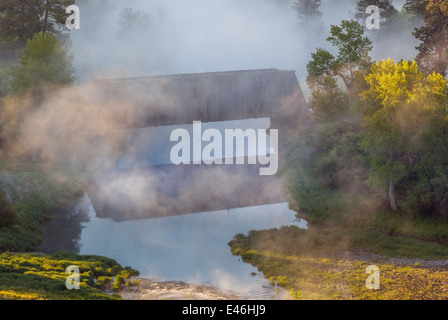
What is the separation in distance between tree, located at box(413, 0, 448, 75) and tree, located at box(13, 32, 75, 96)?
1270 inches

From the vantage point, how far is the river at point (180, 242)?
22.2 m

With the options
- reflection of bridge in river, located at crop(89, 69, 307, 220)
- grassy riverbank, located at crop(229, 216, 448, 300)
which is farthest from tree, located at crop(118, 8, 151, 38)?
grassy riverbank, located at crop(229, 216, 448, 300)

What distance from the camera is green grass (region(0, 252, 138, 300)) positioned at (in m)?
17.3

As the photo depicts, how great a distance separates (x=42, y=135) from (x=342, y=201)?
26671 millimetres

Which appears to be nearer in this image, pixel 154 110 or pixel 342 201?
pixel 342 201

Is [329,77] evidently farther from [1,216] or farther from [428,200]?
[1,216]

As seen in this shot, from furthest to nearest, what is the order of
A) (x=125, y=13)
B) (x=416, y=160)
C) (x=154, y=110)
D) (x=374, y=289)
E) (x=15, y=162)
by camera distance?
(x=125, y=13)
(x=154, y=110)
(x=15, y=162)
(x=416, y=160)
(x=374, y=289)

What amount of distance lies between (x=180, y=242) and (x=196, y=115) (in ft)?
66.7

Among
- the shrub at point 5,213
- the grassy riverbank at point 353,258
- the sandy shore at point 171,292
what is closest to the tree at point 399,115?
the grassy riverbank at point 353,258

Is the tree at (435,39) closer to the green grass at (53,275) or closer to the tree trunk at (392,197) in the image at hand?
the tree trunk at (392,197)

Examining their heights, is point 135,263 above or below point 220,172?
below

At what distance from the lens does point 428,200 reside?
1047 inches

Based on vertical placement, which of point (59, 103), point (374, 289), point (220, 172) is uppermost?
point (59, 103)

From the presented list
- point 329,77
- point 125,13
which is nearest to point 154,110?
point 329,77
